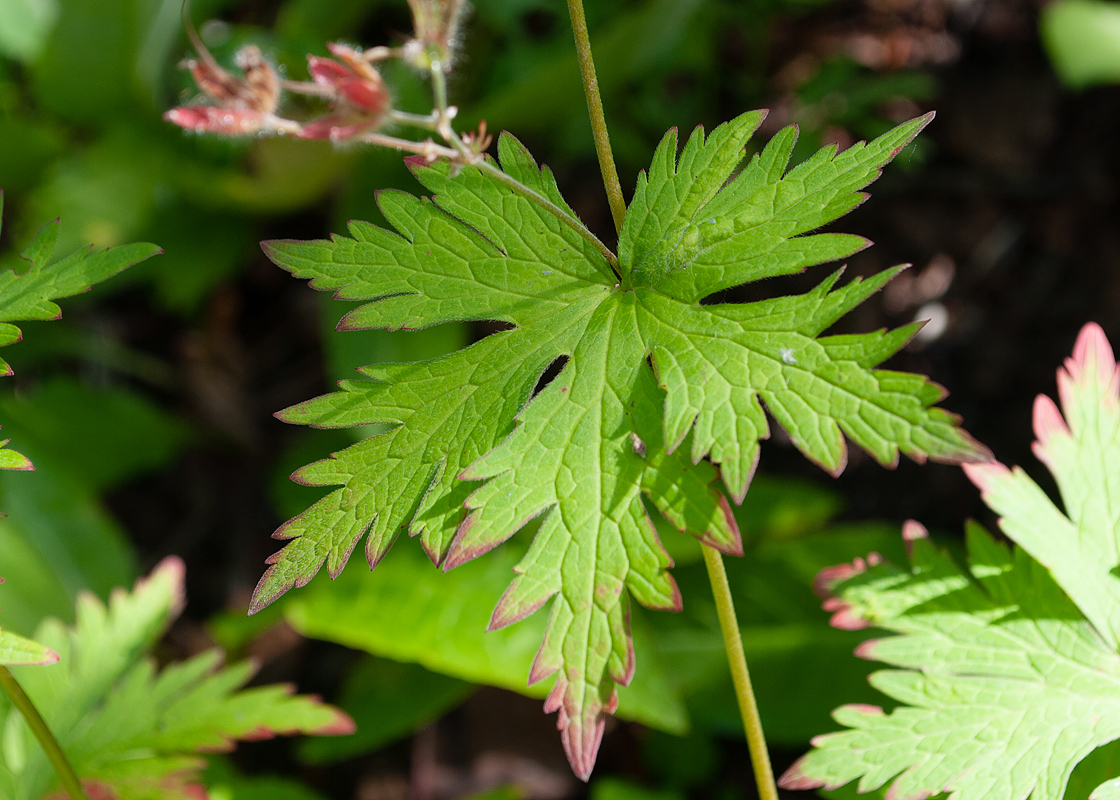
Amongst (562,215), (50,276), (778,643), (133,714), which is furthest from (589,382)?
(778,643)

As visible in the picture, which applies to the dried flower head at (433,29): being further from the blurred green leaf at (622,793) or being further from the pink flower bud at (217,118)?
the blurred green leaf at (622,793)

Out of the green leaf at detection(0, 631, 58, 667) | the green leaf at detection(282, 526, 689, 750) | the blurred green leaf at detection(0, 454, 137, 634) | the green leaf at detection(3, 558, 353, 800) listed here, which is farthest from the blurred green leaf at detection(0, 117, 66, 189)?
the green leaf at detection(0, 631, 58, 667)

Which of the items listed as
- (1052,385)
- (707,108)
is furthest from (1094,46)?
(707,108)

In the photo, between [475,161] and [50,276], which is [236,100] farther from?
[50,276]

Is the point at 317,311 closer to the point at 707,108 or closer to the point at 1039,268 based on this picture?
the point at 707,108

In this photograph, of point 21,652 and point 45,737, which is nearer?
point 21,652
